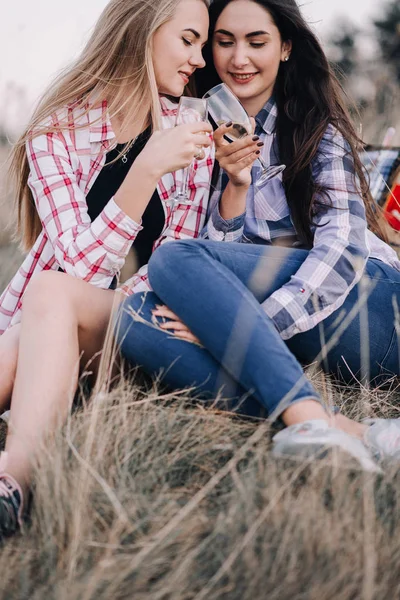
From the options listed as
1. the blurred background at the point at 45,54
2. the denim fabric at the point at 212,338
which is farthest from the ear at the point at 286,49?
the denim fabric at the point at 212,338

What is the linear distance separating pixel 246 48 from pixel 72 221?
96cm

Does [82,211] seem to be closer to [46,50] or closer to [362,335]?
[362,335]

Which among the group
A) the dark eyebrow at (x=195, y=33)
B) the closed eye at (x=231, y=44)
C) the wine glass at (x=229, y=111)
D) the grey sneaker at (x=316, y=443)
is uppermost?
the dark eyebrow at (x=195, y=33)

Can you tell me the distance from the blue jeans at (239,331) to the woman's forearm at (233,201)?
315 millimetres

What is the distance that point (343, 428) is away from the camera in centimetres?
200

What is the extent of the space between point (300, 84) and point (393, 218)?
3.09 feet

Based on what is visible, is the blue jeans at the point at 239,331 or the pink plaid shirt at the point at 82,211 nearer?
the blue jeans at the point at 239,331

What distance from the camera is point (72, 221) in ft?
8.17

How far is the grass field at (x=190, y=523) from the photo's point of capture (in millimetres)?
1375

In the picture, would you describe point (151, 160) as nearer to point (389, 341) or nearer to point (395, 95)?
point (389, 341)

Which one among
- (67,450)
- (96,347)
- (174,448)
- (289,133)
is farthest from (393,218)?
(67,450)

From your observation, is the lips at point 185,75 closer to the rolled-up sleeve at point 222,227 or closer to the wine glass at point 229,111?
the wine glass at point 229,111

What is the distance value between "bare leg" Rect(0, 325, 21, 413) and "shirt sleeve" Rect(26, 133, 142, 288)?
0.31m

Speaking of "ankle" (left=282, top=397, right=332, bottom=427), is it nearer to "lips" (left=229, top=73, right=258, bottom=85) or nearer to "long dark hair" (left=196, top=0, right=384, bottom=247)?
"long dark hair" (left=196, top=0, right=384, bottom=247)
